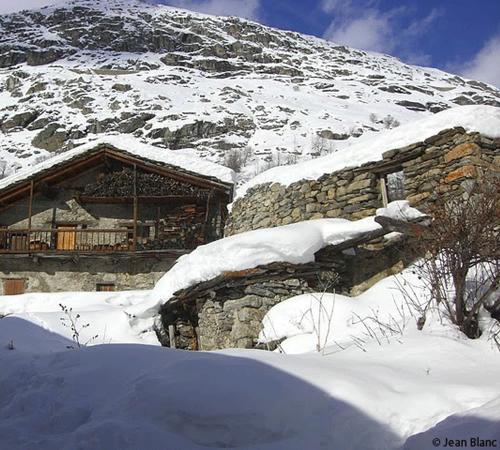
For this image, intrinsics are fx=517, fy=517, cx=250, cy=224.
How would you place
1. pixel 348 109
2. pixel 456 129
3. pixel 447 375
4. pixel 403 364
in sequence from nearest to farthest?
pixel 447 375, pixel 403 364, pixel 456 129, pixel 348 109

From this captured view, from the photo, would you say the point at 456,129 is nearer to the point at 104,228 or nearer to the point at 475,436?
the point at 475,436

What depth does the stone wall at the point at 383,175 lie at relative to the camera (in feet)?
21.4

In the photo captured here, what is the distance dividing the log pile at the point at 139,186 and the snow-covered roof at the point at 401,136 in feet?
17.3

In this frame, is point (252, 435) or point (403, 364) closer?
point (252, 435)

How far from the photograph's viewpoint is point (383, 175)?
7.54 meters

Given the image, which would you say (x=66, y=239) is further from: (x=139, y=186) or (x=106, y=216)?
(x=139, y=186)

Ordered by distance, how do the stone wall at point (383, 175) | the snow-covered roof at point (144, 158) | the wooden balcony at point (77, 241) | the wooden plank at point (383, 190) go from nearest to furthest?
the stone wall at point (383, 175) → the wooden plank at point (383, 190) → the wooden balcony at point (77, 241) → the snow-covered roof at point (144, 158)

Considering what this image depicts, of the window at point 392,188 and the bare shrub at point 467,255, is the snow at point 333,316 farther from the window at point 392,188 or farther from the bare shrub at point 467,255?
the window at point 392,188

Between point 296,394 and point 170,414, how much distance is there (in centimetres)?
58

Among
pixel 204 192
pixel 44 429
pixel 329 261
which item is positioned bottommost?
pixel 44 429

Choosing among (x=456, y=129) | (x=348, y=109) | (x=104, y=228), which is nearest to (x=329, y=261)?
(x=456, y=129)

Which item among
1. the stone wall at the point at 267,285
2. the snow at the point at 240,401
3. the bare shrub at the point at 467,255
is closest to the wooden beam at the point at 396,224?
the stone wall at the point at 267,285

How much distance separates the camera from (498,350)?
336 centimetres

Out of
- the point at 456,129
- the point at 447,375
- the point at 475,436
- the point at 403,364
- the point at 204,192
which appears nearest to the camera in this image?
the point at 475,436
